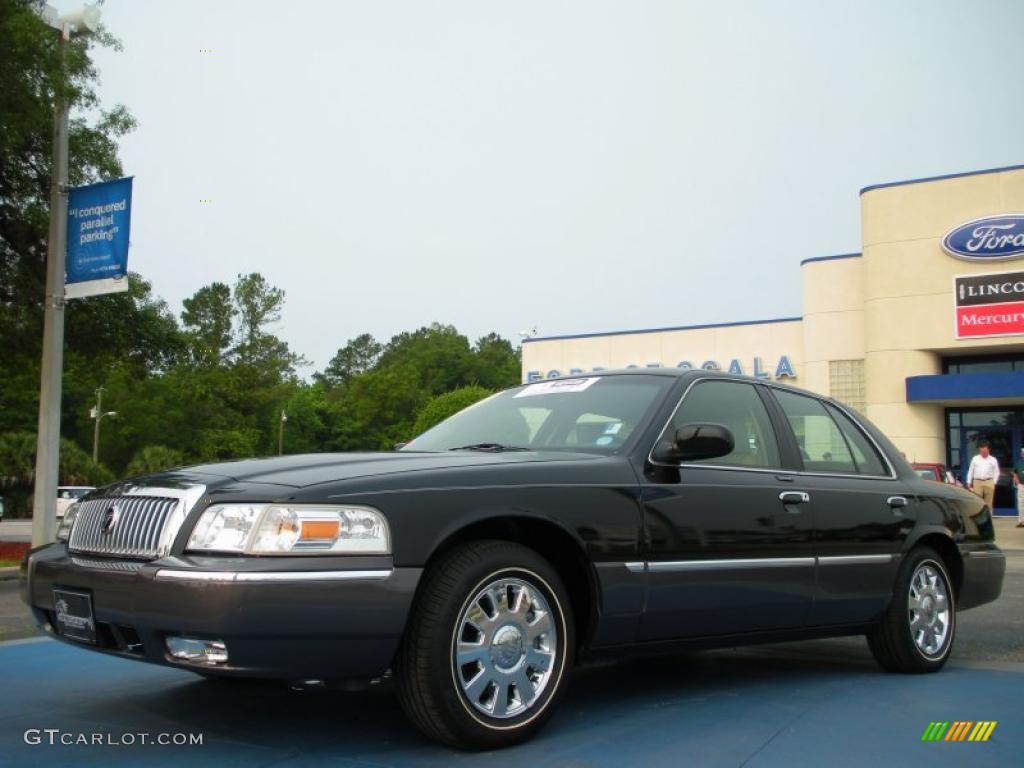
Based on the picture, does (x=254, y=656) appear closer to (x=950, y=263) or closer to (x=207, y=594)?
(x=207, y=594)

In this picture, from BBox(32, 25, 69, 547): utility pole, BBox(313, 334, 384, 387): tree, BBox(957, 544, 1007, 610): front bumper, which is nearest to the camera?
BBox(957, 544, 1007, 610): front bumper

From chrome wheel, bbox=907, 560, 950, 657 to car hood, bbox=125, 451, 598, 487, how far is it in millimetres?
2332

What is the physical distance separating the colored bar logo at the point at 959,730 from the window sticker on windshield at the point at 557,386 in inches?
84.4

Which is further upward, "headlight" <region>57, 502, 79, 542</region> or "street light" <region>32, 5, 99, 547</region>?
"street light" <region>32, 5, 99, 547</region>

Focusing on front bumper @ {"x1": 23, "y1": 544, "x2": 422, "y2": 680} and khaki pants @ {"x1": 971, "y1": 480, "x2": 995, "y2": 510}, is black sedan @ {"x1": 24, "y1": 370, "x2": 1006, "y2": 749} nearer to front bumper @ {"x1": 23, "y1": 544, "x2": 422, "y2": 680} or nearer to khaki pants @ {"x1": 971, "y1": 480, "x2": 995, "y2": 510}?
front bumper @ {"x1": 23, "y1": 544, "x2": 422, "y2": 680}

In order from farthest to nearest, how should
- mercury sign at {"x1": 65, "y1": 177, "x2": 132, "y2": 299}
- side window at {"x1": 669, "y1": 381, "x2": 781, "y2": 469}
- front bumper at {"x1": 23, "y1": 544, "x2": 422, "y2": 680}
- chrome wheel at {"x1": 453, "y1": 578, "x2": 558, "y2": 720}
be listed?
mercury sign at {"x1": 65, "y1": 177, "x2": 132, "y2": 299} < side window at {"x1": 669, "y1": 381, "x2": 781, "y2": 469} < chrome wheel at {"x1": 453, "y1": 578, "x2": 558, "y2": 720} < front bumper at {"x1": 23, "y1": 544, "x2": 422, "y2": 680}

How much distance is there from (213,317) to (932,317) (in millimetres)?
70855

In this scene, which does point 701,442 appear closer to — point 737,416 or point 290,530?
point 737,416

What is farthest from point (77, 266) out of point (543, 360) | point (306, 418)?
point (306, 418)

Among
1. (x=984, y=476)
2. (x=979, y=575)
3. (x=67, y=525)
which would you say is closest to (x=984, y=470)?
(x=984, y=476)

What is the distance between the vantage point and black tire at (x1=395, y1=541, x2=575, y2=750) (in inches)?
150

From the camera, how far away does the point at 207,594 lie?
359 cm

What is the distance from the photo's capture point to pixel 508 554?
A: 4066 mm

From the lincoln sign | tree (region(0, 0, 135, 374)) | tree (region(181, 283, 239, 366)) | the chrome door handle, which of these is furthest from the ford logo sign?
tree (region(181, 283, 239, 366))
